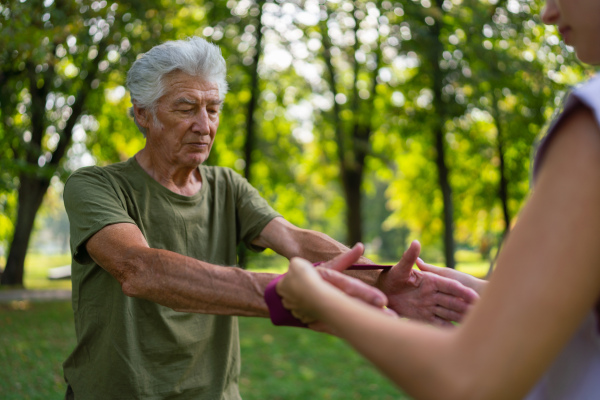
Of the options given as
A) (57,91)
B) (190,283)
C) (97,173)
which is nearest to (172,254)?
(190,283)

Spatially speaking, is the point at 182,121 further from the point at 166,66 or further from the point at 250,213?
the point at 250,213

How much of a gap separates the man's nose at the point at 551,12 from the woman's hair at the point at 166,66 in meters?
1.78

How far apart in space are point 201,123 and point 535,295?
6.83 ft

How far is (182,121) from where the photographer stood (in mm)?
2672

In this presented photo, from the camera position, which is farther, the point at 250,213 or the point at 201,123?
the point at 250,213

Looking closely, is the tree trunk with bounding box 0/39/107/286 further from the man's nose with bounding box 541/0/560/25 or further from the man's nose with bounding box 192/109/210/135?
the man's nose with bounding box 541/0/560/25

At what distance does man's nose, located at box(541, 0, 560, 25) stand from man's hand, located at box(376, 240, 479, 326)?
1.02 m

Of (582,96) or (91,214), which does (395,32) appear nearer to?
(91,214)

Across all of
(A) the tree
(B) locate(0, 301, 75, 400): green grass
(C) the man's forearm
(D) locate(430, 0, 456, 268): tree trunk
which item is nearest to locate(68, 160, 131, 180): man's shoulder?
(C) the man's forearm

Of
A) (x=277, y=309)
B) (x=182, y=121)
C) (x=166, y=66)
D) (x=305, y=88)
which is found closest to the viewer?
(x=277, y=309)

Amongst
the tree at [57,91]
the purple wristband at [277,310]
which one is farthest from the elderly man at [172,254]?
the tree at [57,91]

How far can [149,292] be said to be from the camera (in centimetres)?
188

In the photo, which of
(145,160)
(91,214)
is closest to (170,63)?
(145,160)

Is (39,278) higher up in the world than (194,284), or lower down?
lower down
